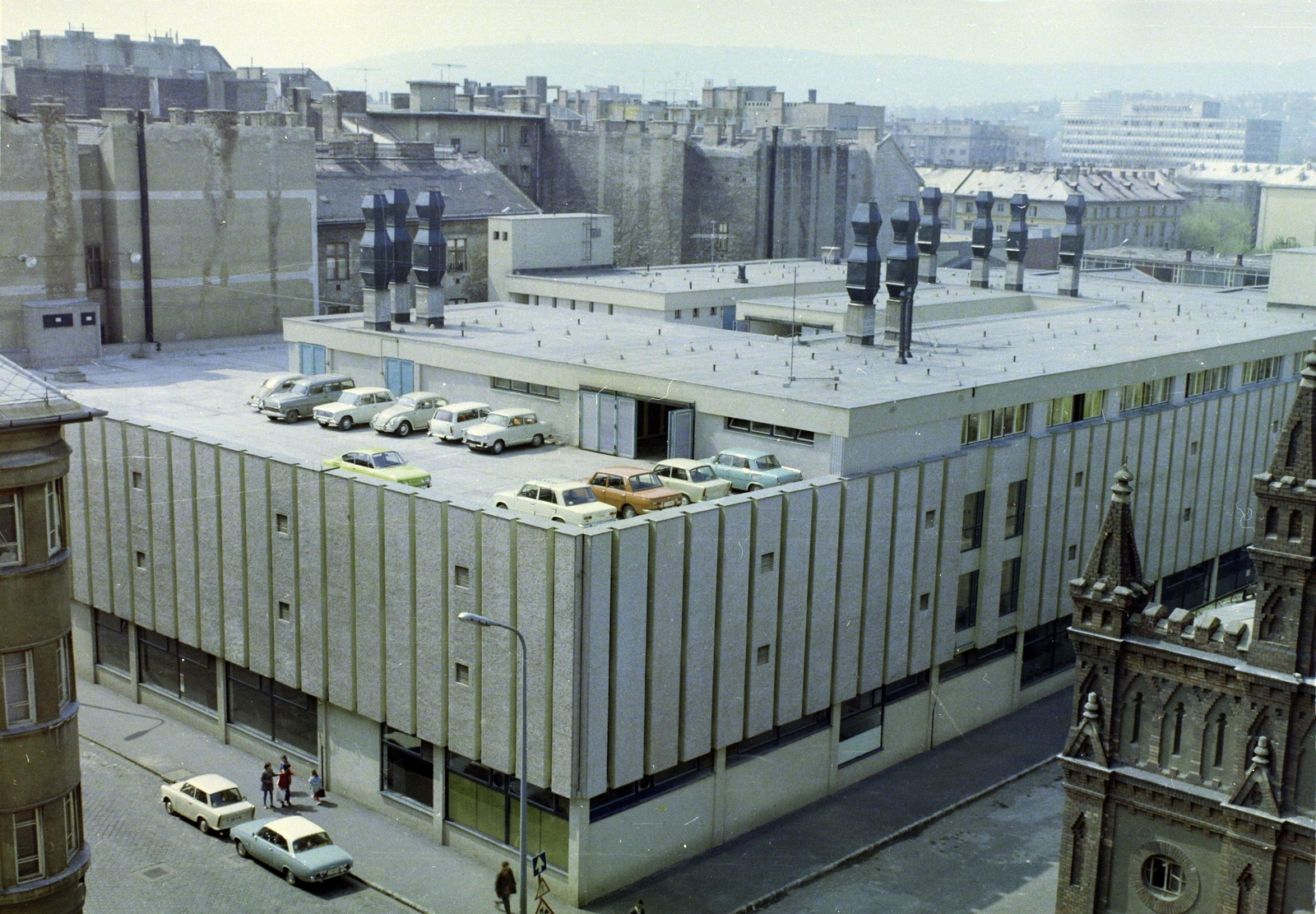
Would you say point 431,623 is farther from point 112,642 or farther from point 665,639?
point 112,642

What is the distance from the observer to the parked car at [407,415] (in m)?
A: 52.0

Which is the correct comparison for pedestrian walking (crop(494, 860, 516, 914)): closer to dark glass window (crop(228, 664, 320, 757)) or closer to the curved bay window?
the curved bay window

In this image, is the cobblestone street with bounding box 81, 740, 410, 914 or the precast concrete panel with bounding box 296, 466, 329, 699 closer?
the cobblestone street with bounding box 81, 740, 410, 914

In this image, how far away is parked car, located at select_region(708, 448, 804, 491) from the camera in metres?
44.6

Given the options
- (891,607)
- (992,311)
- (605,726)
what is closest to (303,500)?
(605,726)

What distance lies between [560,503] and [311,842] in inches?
464

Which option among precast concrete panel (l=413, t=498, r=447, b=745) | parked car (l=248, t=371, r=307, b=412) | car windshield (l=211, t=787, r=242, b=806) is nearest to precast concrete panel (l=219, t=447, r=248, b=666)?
car windshield (l=211, t=787, r=242, b=806)

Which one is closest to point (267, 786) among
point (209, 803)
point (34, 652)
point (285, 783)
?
point (285, 783)

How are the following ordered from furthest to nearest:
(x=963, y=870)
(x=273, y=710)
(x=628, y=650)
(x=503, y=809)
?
(x=273, y=710), (x=963, y=870), (x=503, y=809), (x=628, y=650)

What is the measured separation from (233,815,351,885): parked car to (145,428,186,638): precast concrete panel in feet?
35.6

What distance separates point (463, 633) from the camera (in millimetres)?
40469

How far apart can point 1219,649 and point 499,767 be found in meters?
19.0

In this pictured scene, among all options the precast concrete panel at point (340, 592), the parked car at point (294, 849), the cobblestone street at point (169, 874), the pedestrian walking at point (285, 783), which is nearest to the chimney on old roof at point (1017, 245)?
the precast concrete panel at point (340, 592)

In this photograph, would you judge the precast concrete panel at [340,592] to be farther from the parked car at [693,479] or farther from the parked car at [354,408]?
the parked car at [354,408]
